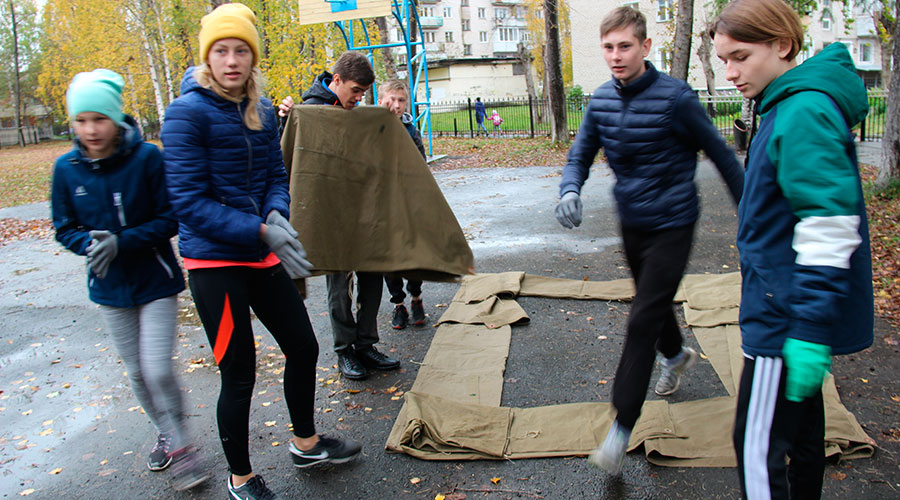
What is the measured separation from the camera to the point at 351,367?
427 cm

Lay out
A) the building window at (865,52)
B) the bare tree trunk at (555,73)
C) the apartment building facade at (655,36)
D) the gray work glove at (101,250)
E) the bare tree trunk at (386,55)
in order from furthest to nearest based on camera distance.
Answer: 1. the building window at (865,52)
2. the apartment building facade at (655,36)
3. the bare tree trunk at (386,55)
4. the bare tree trunk at (555,73)
5. the gray work glove at (101,250)

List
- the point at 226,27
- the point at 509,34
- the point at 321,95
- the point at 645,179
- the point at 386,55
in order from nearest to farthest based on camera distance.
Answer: the point at 226,27, the point at 645,179, the point at 321,95, the point at 386,55, the point at 509,34

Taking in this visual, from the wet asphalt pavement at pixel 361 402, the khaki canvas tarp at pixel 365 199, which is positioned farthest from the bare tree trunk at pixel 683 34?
the khaki canvas tarp at pixel 365 199

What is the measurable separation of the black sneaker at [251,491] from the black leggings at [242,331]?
0.06m

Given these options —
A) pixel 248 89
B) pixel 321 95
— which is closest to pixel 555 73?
pixel 321 95

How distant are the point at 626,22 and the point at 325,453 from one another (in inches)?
100

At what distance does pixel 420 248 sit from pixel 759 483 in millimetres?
2382

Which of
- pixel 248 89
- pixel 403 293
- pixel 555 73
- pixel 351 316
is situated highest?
pixel 555 73

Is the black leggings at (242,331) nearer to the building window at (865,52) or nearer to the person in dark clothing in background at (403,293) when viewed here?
the person in dark clothing in background at (403,293)

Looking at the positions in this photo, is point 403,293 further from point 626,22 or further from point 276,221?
point 626,22

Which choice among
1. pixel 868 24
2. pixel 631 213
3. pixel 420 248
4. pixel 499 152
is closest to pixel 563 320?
pixel 420 248

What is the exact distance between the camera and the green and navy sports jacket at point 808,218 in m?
1.74

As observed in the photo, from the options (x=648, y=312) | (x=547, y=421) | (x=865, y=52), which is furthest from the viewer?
(x=865, y=52)

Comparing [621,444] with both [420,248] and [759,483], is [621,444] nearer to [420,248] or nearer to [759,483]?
[759,483]
